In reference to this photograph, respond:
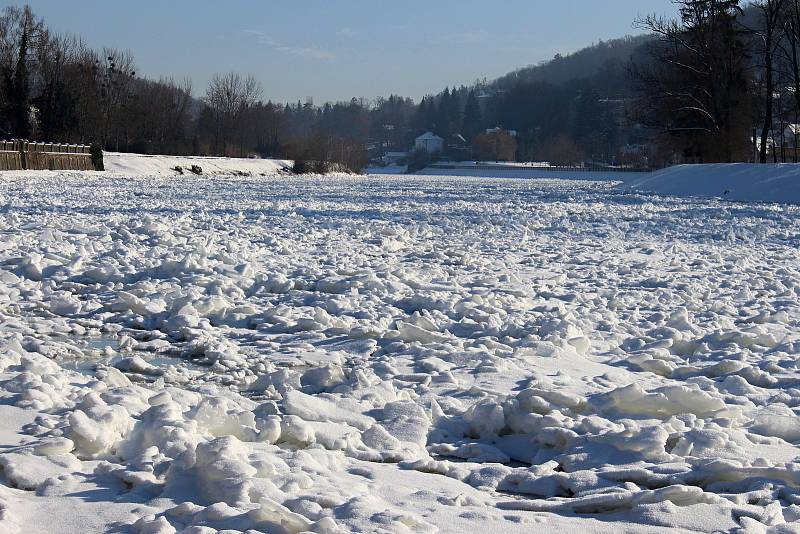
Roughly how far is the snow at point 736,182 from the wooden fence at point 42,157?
84.0 feet

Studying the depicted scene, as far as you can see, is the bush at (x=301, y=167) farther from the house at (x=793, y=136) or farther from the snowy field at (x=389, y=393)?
the snowy field at (x=389, y=393)

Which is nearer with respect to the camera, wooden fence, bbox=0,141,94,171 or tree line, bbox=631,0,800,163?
wooden fence, bbox=0,141,94,171

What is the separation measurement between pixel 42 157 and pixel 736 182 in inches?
1151

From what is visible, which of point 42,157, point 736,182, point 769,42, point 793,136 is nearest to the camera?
point 736,182

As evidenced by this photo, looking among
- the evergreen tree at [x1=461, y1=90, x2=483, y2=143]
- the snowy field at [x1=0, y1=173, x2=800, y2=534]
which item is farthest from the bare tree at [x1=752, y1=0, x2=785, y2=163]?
the evergreen tree at [x1=461, y1=90, x2=483, y2=143]

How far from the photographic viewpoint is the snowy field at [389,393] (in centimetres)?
290

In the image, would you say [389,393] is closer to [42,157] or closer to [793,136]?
[42,157]

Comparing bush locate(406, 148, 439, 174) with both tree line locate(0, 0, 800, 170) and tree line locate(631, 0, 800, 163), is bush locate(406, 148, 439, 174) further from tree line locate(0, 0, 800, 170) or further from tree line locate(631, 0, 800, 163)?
tree line locate(631, 0, 800, 163)

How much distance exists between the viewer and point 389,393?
4.32 meters

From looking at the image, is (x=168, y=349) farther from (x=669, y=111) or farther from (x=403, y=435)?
(x=669, y=111)

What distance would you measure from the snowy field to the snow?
17.0m

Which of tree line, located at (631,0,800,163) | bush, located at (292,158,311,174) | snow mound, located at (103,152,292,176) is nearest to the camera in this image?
tree line, located at (631,0,800,163)

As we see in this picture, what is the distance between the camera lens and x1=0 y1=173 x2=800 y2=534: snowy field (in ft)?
9.51

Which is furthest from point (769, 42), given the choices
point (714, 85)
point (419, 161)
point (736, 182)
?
point (419, 161)
